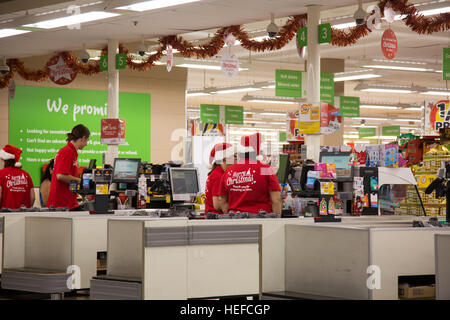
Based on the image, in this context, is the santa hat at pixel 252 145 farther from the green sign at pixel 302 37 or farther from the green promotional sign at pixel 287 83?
the green promotional sign at pixel 287 83

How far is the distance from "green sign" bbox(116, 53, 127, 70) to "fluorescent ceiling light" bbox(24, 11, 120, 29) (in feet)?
6.69

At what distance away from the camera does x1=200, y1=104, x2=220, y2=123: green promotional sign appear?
20766 mm

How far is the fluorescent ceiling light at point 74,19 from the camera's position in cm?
1049

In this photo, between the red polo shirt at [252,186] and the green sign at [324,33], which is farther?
the green sign at [324,33]

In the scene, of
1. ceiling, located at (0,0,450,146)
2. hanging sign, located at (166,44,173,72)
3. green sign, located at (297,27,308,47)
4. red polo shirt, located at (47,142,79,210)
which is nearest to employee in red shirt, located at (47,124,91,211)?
red polo shirt, located at (47,142,79,210)

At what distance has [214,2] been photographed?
10.4m

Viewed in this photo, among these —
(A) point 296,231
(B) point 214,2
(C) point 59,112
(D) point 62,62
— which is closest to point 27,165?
(C) point 59,112

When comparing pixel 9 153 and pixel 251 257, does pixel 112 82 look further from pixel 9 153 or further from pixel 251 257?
pixel 251 257

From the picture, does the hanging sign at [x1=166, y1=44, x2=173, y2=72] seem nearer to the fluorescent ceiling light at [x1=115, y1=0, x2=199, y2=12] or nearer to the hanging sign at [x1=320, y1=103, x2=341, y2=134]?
the fluorescent ceiling light at [x1=115, y1=0, x2=199, y2=12]

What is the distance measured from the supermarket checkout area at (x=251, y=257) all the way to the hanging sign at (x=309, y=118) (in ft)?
16.6

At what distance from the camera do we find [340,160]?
23.4 feet

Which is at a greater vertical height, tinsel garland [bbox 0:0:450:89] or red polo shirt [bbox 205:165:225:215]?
tinsel garland [bbox 0:0:450:89]

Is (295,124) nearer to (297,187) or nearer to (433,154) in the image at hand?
(433,154)

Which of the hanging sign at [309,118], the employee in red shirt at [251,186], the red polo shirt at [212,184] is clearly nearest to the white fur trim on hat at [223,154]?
the red polo shirt at [212,184]
